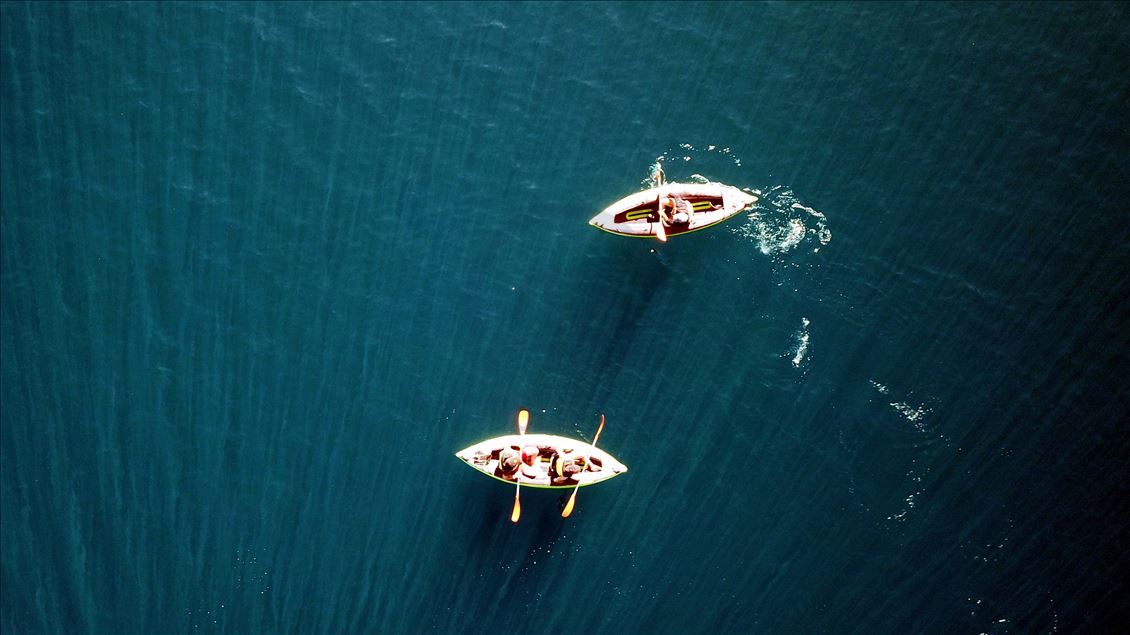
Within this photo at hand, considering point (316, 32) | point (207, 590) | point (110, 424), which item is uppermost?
point (316, 32)

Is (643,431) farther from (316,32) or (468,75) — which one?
(316,32)

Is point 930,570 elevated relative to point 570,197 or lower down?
lower down

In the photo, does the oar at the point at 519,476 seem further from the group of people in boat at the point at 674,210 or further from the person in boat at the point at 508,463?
the group of people in boat at the point at 674,210

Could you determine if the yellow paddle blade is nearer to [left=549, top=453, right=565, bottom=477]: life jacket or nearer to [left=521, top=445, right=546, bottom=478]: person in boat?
[left=549, top=453, right=565, bottom=477]: life jacket

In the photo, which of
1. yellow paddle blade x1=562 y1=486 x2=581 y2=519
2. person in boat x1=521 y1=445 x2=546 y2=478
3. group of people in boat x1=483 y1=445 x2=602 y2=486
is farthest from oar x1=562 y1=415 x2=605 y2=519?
person in boat x1=521 y1=445 x2=546 y2=478

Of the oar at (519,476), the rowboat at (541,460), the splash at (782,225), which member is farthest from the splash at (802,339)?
the oar at (519,476)

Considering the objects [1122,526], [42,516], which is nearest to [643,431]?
[1122,526]
